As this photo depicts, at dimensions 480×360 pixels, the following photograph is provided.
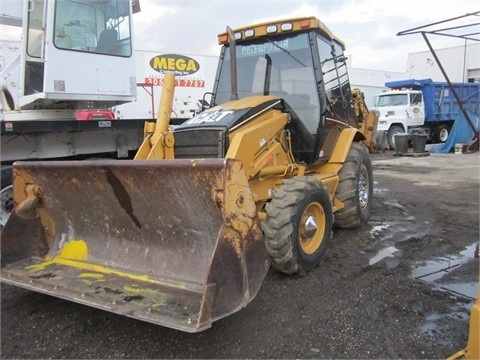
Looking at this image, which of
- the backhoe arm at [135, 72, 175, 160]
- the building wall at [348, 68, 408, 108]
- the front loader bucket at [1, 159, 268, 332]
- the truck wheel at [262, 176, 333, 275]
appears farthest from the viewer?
the building wall at [348, 68, 408, 108]

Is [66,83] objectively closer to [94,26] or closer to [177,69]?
[94,26]

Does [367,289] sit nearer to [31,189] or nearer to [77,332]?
[77,332]

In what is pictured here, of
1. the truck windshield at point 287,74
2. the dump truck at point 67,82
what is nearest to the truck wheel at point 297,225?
the truck windshield at point 287,74

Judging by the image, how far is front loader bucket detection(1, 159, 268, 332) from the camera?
291 cm

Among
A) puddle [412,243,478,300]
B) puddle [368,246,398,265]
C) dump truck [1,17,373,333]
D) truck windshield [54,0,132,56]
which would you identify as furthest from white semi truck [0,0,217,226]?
puddle [412,243,478,300]

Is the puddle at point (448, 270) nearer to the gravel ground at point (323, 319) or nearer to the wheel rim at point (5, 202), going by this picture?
the gravel ground at point (323, 319)

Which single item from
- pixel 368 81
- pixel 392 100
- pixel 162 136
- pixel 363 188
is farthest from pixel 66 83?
pixel 368 81

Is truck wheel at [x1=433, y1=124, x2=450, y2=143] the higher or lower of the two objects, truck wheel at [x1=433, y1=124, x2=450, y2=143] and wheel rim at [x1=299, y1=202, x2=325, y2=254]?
the higher

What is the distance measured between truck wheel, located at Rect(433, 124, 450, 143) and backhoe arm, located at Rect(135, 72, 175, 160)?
18291mm

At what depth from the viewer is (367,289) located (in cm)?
389

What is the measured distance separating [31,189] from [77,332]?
1.49 meters

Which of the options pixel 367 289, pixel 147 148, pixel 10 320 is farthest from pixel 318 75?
pixel 10 320

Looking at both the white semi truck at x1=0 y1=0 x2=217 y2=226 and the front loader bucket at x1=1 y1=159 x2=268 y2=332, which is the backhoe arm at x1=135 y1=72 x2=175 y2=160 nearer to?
the front loader bucket at x1=1 y1=159 x2=268 y2=332

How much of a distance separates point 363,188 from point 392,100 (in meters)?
14.4
